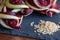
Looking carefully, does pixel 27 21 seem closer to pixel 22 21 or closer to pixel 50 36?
pixel 22 21

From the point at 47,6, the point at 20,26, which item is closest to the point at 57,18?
the point at 47,6

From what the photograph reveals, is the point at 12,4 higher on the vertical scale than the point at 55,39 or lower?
higher

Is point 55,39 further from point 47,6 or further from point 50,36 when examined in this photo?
point 47,6

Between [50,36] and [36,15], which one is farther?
[36,15]

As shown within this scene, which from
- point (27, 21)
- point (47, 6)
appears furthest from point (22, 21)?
point (47, 6)

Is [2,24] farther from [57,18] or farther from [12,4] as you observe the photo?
[57,18]

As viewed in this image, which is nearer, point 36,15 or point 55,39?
point 55,39

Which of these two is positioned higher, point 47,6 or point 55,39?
point 47,6
